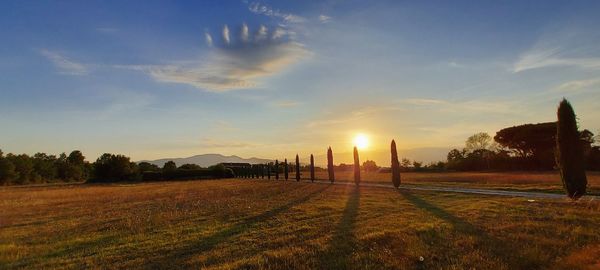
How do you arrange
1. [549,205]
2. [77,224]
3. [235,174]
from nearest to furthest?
[549,205] → [77,224] → [235,174]

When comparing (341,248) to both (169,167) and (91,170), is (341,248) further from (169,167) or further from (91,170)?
(91,170)

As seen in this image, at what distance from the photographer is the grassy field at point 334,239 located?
9039 mm

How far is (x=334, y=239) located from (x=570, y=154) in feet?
Result: 44.4

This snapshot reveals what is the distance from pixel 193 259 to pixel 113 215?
481 inches

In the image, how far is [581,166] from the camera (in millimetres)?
18000

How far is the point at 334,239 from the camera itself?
11.2m

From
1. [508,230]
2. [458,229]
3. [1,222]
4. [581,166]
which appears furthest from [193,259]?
[581,166]

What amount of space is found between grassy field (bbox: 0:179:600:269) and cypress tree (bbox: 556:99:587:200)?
1.33m

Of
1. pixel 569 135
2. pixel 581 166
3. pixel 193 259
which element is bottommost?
pixel 193 259

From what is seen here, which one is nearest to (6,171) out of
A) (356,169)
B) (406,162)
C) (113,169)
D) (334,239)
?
(113,169)

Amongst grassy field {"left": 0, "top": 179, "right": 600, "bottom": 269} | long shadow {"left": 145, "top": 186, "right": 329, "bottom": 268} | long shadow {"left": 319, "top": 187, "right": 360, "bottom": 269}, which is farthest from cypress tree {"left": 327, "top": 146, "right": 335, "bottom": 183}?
long shadow {"left": 319, "top": 187, "right": 360, "bottom": 269}

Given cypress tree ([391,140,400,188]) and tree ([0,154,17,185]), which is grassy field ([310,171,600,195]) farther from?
tree ([0,154,17,185])

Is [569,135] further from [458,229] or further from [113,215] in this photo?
[113,215]

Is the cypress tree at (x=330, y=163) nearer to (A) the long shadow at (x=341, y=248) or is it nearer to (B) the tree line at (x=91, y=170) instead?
(A) the long shadow at (x=341, y=248)
